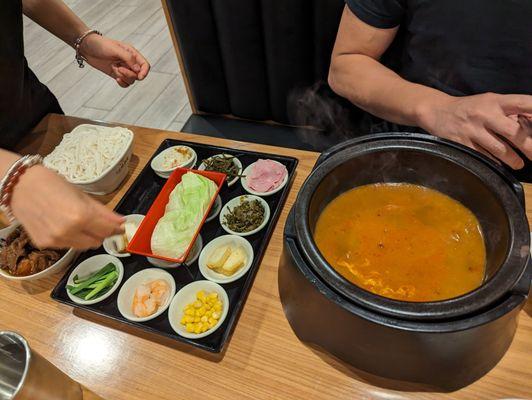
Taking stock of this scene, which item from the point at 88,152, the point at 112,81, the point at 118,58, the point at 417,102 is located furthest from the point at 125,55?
the point at 112,81

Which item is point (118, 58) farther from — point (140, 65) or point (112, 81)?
point (112, 81)

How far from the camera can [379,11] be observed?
58.0 inches

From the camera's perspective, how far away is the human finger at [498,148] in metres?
1.12

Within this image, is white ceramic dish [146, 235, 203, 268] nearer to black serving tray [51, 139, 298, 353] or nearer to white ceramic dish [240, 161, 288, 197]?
black serving tray [51, 139, 298, 353]

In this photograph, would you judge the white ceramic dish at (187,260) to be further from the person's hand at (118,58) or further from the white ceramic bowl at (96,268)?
the person's hand at (118,58)

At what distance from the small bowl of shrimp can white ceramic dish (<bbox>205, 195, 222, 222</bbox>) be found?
0.87 feet

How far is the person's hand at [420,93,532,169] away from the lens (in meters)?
1.08

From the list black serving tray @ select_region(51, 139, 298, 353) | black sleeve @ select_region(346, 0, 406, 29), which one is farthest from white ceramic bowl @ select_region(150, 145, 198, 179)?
black sleeve @ select_region(346, 0, 406, 29)

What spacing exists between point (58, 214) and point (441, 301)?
799mm

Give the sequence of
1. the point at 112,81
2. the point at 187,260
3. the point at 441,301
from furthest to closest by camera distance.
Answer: the point at 112,81
the point at 187,260
the point at 441,301

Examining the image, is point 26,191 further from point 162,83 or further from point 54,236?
point 162,83

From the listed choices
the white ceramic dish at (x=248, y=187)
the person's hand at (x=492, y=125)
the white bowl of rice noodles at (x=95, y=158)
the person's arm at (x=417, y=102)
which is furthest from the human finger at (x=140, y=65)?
the person's hand at (x=492, y=125)

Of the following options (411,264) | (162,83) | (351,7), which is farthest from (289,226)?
(162,83)

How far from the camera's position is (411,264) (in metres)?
0.99
